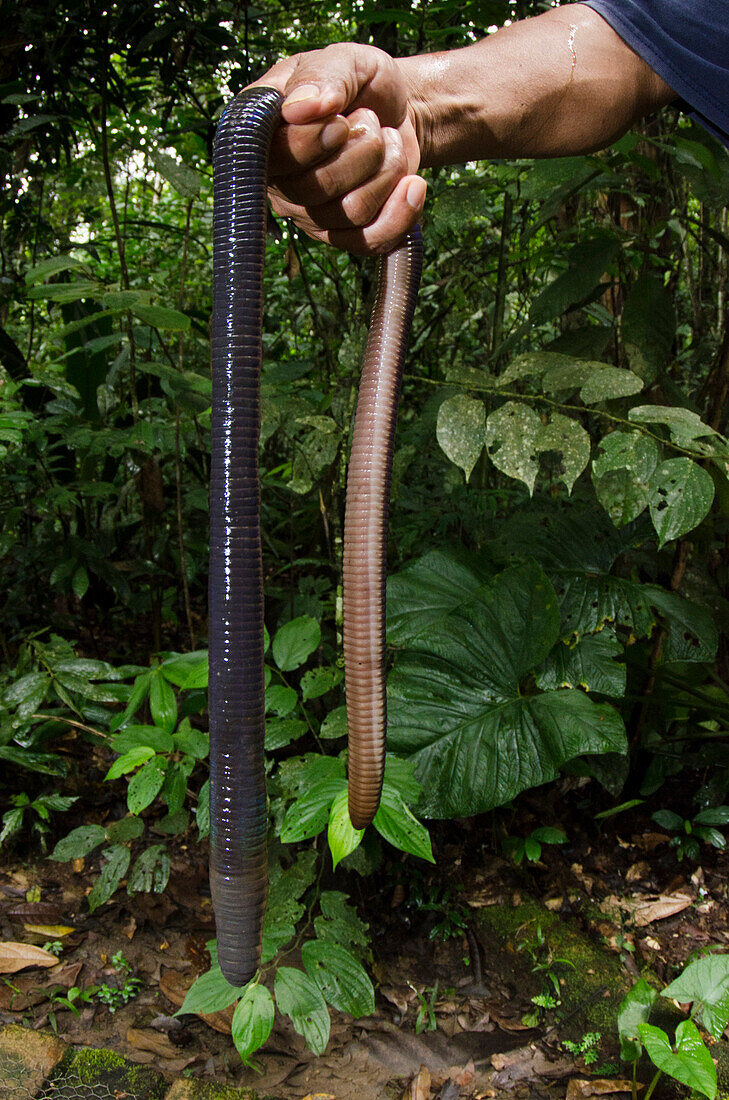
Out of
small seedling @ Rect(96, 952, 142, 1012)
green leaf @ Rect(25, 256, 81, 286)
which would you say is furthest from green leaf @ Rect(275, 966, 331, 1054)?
green leaf @ Rect(25, 256, 81, 286)

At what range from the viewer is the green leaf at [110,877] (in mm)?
1490

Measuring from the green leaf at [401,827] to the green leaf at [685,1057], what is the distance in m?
0.48

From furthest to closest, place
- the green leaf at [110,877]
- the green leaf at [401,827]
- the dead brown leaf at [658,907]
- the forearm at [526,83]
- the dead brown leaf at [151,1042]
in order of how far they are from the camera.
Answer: the dead brown leaf at [658,907]
the green leaf at [110,877]
the dead brown leaf at [151,1042]
the green leaf at [401,827]
the forearm at [526,83]

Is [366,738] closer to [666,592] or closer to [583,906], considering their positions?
[666,592]

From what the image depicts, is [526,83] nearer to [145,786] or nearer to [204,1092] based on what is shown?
[145,786]

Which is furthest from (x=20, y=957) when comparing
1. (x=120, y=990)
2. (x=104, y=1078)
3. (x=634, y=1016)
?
(x=634, y=1016)

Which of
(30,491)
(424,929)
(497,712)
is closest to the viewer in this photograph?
(497,712)

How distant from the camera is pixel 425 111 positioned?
901mm

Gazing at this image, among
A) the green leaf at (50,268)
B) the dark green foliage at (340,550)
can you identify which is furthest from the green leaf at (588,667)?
the green leaf at (50,268)

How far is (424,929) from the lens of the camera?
1703mm

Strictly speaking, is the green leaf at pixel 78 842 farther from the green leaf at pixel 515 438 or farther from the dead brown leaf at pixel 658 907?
the dead brown leaf at pixel 658 907

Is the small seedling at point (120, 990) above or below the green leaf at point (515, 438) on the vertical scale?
below

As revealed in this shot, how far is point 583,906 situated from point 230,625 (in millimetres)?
1472

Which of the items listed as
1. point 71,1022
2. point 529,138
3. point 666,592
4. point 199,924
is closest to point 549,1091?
point 199,924
